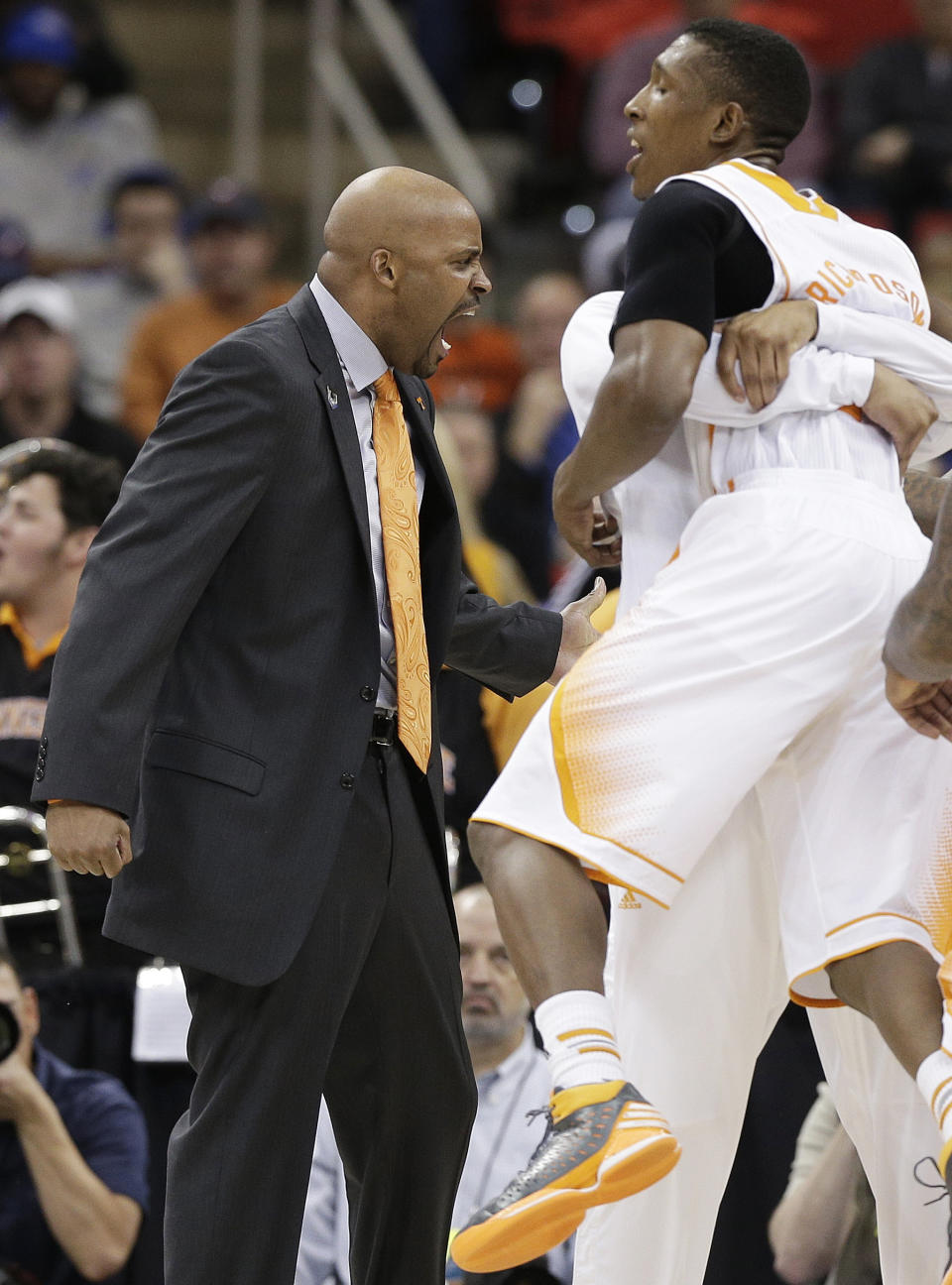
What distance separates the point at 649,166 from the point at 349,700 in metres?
0.96

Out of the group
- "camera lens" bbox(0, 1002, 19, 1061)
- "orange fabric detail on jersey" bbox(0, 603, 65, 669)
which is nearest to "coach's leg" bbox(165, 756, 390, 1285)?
"camera lens" bbox(0, 1002, 19, 1061)

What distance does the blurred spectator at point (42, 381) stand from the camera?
24.0 ft

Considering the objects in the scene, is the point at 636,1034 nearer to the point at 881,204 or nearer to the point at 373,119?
the point at 881,204

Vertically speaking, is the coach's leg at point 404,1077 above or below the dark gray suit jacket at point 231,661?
below

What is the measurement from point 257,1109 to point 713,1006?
705 millimetres

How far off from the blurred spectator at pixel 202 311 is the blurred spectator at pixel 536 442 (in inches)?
45.9

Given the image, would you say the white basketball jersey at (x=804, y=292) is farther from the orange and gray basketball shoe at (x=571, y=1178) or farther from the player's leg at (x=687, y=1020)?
the orange and gray basketball shoe at (x=571, y=1178)

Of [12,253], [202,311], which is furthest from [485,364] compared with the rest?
[12,253]

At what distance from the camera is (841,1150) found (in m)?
4.15

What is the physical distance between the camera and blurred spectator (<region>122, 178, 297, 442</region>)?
8008mm

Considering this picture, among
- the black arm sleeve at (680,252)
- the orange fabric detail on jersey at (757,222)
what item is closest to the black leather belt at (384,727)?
the black arm sleeve at (680,252)

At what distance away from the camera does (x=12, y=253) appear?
27.0ft

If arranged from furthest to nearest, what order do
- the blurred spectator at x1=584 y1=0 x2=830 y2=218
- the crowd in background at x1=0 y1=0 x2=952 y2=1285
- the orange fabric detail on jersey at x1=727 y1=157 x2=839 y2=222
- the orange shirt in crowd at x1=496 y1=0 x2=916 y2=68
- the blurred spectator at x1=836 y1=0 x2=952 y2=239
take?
the orange shirt in crowd at x1=496 y1=0 x2=916 y2=68
the blurred spectator at x1=584 y1=0 x2=830 y2=218
the blurred spectator at x1=836 y1=0 x2=952 y2=239
the crowd in background at x1=0 y1=0 x2=952 y2=1285
the orange fabric detail on jersey at x1=727 y1=157 x2=839 y2=222

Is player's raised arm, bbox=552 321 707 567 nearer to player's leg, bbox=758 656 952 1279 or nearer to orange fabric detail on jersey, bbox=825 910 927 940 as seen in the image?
player's leg, bbox=758 656 952 1279
